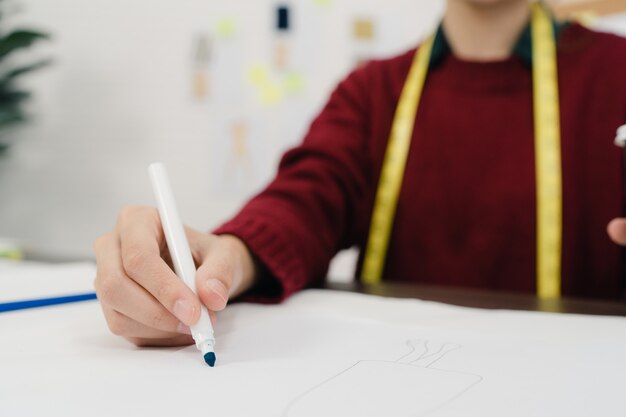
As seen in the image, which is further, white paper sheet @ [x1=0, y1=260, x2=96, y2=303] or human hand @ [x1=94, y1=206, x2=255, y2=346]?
white paper sheet @ [x1=0, y1=260, x2=96, y2=303]

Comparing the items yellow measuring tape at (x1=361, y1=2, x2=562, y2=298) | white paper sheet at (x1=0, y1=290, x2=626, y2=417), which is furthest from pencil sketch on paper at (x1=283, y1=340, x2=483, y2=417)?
yellow measuring tape at (x1=361, y1=2, x2=562, y2=298)

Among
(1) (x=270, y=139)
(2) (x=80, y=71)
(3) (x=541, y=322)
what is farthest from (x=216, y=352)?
(2) (x=80, y=71)

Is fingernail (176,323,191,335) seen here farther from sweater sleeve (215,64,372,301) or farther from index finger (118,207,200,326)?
sweater sleeve (215,64,372,301)

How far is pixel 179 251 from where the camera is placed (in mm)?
350

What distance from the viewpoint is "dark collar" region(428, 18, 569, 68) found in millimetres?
701

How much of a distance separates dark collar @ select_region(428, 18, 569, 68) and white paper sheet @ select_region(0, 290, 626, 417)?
16.2 inches

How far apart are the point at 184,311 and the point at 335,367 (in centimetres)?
9

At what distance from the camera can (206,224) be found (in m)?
1.61

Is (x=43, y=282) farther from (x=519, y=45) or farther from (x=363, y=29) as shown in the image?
(x=363, y=29)

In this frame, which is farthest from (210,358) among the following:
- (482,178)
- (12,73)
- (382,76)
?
(12,73)

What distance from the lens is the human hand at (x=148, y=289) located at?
321mm

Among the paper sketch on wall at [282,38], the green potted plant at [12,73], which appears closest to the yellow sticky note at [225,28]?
the paper sketch on wall at [282,38]

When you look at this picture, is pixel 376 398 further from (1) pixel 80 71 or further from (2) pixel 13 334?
(1) pixel 80 71

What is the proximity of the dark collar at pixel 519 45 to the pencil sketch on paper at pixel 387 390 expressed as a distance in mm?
520
